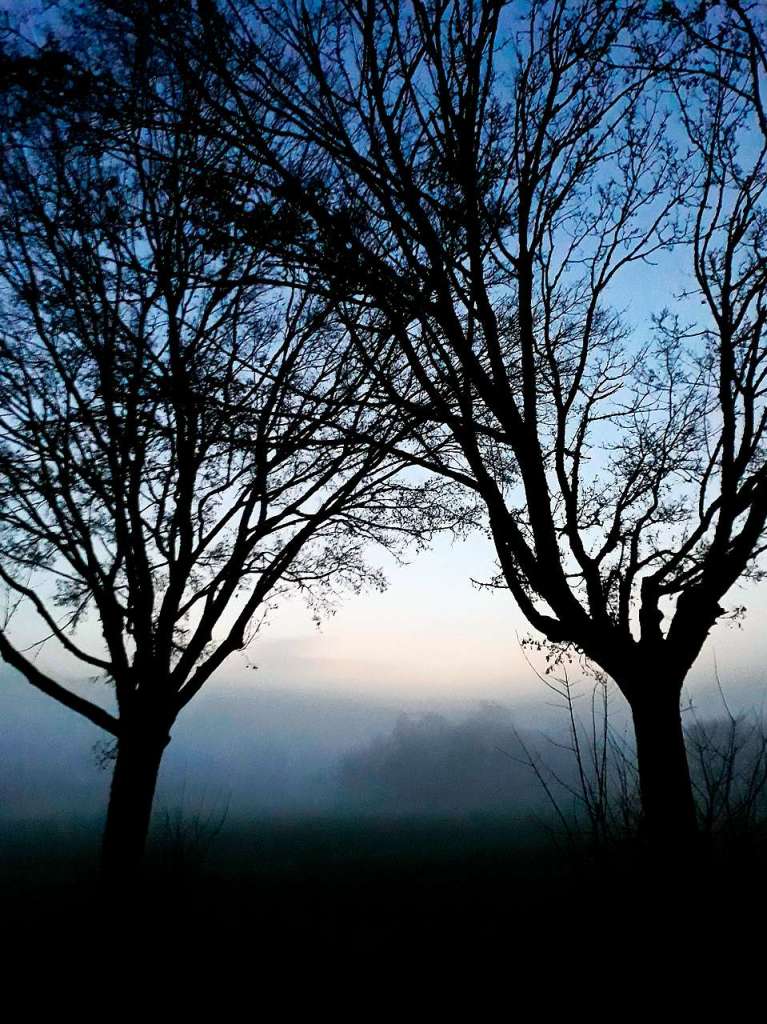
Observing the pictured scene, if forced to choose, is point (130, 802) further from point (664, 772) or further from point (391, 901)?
point (664, 772)

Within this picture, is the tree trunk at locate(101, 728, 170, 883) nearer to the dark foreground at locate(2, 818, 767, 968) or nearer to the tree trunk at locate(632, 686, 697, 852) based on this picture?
the dark foreground at locate(2, 818, 767, 968)

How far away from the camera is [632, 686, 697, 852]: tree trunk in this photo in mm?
5816

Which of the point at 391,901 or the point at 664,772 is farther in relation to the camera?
the point at 391,901

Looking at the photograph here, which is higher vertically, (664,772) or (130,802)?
(664,772)

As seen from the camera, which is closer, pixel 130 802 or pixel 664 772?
pixel 664 772

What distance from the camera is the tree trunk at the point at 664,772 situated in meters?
5.82

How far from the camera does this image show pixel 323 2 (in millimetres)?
6434

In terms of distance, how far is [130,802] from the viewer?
8789 millimetres

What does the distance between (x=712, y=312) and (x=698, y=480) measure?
2.01 meters

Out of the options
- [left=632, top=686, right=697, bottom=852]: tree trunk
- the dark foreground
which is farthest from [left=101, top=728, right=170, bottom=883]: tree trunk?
[left=632, top=686, right=697, bottom=852]: tree trunk

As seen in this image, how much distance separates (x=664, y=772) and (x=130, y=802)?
21.9 feet

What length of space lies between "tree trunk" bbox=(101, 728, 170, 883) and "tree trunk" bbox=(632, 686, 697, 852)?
6.32 m

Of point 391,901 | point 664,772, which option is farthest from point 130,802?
point 664,772

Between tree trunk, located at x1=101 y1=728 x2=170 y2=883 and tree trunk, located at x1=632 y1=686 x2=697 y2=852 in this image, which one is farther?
tree trunk, located at x1=101 y1=728 x2=170 y2=883
